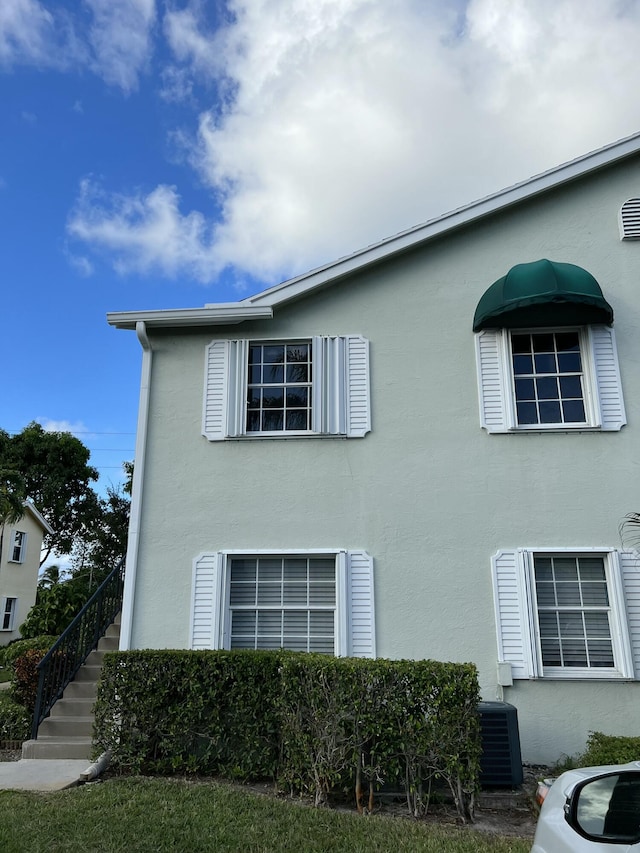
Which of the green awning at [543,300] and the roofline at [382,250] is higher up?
the roofline at [382,250]

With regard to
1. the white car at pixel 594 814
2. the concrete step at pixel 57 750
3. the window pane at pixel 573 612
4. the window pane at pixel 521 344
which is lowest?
the concrete step at pixel 57 750

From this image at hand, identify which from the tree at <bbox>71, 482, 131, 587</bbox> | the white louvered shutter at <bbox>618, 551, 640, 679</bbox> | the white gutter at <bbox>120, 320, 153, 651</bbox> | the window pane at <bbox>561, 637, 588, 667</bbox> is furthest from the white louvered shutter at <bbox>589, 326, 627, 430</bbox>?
the tree at <bbox>71, 482, 131, 587</bbox>

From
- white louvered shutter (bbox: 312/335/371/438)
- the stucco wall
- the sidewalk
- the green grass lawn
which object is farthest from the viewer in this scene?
the stucco wall

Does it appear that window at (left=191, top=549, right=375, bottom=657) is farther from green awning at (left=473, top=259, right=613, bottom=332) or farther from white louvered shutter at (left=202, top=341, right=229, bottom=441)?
green awning at (left=473, top=259, right=613, bottom=332)

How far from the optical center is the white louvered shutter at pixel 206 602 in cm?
846

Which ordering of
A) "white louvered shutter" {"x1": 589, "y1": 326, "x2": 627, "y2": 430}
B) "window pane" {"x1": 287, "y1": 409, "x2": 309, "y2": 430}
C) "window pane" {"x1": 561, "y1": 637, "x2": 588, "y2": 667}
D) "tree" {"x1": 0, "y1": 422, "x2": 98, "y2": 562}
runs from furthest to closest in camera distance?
"tree" {"x1": 0, "y1": 422, "x2": 98, "y2": 562}
"window pane" {"x1": 287, "y1": 409, "x2": 309, "y2": 430}
"white louvered shutter" {"x1": 589, "y1": 326, "x2": 627, "y2": 430}
"window pane" {"x1": 561, "y1": 637, "x2": 588, "y2": 667}

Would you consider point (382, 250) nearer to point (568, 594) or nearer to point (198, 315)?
point (198, 315)

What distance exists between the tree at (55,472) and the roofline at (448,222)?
25417mm

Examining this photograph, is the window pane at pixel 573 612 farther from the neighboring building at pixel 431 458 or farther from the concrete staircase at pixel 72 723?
the concrete staircase at pixel 72 723

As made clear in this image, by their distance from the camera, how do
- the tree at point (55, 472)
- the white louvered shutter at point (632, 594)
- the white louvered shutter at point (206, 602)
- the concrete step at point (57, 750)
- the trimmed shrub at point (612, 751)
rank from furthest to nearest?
the tree at point (55, 472)
the white louvered shutter at point (206, 602)
the white louvered shutter at point (632, 594)
the concrete step at point (57, 750)
the trimmed shrub at point (612, 751)

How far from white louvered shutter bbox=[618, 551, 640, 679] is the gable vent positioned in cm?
465

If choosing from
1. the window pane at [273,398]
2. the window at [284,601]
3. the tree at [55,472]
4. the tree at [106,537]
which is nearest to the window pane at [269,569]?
the window at [284,601]

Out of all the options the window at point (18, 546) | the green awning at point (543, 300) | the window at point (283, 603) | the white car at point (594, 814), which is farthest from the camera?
the window at point (18, 546)

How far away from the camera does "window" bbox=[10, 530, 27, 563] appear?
2758 cm
